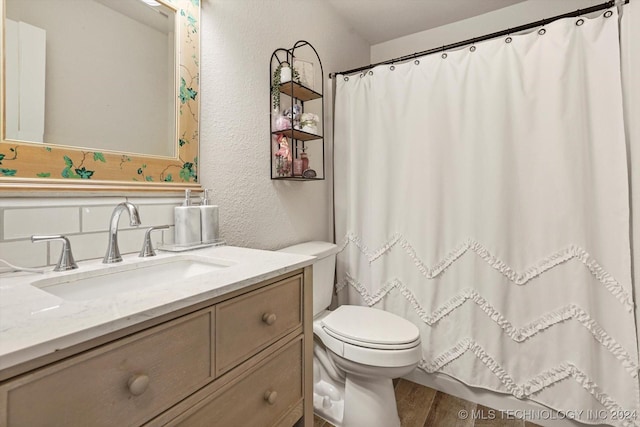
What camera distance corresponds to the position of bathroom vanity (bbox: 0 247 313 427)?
0.44m

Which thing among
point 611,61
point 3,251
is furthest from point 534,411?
point 3,251

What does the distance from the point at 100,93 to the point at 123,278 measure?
589mm

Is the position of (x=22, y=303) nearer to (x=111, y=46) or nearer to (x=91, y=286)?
(x=91, y=286)

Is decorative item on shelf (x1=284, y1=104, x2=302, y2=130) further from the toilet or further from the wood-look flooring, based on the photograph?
the wood-look flooring

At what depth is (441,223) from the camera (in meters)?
1.69

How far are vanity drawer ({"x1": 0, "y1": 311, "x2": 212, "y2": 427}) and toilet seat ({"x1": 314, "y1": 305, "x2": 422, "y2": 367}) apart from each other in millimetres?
780

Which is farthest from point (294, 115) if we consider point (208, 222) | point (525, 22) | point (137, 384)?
point (525, 22)

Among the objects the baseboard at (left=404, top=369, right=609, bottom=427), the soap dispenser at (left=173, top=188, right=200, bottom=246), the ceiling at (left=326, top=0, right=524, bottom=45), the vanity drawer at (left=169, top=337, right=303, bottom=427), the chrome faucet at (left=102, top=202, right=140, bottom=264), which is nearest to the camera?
the vanity drawer at (left=169, top=337, right=303, bottom=427)

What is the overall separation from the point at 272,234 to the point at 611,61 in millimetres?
1695

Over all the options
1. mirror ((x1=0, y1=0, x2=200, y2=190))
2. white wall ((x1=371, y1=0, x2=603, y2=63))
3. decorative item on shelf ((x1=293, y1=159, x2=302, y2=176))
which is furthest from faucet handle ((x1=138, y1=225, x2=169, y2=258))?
white wall ((x1=371, y1=0, x2=603, y2=63))

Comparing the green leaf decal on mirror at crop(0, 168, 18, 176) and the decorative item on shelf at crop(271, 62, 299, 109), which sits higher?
the decorative item on shelf at crop(271, 62, 299, 109)

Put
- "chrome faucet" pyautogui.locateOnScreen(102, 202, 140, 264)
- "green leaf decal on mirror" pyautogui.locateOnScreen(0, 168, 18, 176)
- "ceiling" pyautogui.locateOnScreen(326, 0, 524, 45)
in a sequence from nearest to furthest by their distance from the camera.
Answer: "green leaf decal on mirror" pyautogui.locateOnScreen(0, 168, 18, 176) → "chrome faucet" pyautogui.locateOnScreen(102, 202, 140, 264) → "ceiling" pyautogui.locateOnScreen(326, 0, 524, 45)

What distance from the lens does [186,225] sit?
1.11 meters

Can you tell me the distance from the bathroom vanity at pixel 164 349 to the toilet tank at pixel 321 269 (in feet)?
1.95
